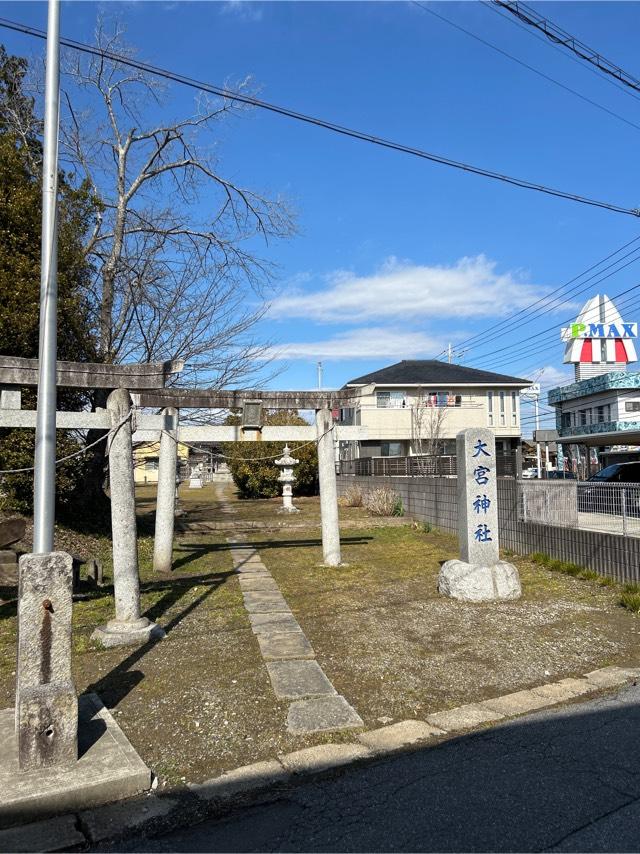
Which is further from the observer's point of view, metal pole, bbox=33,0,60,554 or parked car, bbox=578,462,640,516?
parked car, bbox=578,462,640,516

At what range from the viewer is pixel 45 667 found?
3.66m

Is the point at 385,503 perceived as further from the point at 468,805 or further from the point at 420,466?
the point at 468,805

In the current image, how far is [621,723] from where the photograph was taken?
4.16m

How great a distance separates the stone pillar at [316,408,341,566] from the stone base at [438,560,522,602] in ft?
9.77

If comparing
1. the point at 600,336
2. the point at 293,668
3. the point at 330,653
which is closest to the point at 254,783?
the point at 293,668

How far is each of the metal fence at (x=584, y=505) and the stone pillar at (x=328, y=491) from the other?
3263mm

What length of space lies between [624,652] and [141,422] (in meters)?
5.82

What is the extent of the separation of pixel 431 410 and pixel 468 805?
36328 millimetres

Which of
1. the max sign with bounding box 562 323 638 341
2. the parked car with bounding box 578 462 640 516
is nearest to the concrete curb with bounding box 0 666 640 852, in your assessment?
the parked car with bounding box 578 462 640 516

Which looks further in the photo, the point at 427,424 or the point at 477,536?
the point at 427,424

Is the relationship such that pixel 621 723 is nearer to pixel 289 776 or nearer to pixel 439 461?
pixel 289 776

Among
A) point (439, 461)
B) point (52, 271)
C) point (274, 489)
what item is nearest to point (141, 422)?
point (52, 271)

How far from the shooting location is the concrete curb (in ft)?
10.0

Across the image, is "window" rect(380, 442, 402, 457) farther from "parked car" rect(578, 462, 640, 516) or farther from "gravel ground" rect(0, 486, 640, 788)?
"parked car" rect(578, 462, 640, 516)
